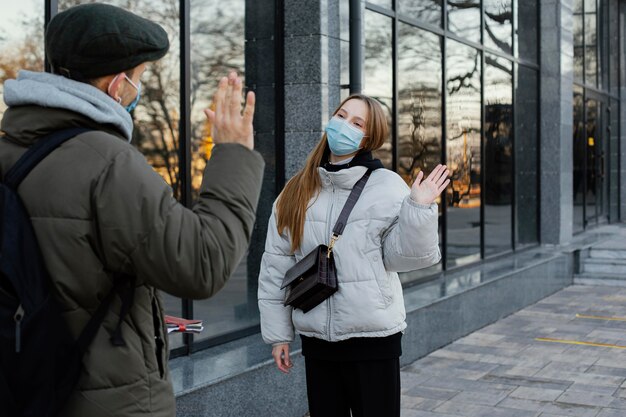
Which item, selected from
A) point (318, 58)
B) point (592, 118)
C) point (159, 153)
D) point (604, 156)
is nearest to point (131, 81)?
point (159, 153)

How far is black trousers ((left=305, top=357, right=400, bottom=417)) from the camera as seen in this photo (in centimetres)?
375

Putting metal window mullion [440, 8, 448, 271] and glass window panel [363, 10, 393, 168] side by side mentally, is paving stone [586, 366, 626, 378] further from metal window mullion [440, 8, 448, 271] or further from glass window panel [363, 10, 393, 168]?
metal window mullion [440, 8, 448, 271]

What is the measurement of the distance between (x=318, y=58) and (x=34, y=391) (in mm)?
5604

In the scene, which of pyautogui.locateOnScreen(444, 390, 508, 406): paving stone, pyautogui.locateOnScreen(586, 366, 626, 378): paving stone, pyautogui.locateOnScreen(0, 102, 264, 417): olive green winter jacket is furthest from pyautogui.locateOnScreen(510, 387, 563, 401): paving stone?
pyautogui.locateOnScreen(0, 102, 264, 417): olive green winter jacket

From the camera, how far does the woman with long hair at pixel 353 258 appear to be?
3734 millimetres

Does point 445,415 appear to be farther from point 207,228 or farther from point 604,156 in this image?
point 604,156

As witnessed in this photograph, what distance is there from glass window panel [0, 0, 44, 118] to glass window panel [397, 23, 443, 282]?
16.5 feet

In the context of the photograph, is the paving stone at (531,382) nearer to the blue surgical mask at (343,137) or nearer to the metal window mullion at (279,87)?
the metal window mullion at (279,87)

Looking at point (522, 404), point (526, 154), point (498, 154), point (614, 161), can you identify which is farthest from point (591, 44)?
point (522, 404)

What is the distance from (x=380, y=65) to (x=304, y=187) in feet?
18.7

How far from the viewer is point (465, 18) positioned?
1151cm

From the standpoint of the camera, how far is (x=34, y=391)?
6.05ft

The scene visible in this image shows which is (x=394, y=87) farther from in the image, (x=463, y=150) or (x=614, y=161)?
(x=614, y=161)

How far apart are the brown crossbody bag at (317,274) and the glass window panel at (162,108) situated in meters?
2.44
